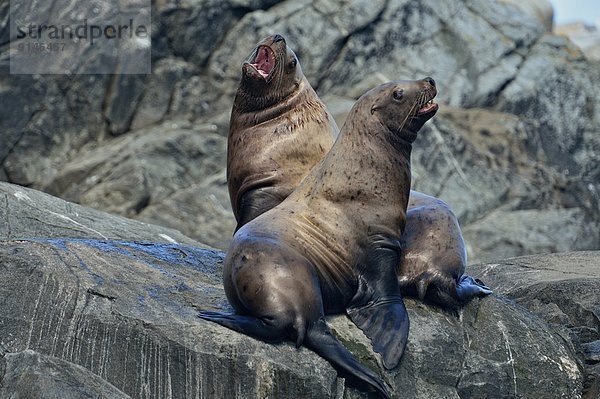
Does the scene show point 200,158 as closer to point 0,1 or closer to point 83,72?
point 83,72

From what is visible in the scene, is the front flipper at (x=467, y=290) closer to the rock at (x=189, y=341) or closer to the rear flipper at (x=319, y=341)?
the rock at (x=189, y=341)

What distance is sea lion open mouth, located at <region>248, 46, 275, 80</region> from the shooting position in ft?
29.2

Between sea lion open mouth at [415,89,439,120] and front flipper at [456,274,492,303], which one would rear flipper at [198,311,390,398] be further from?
sea lion open mouth at [415,89,439,120]

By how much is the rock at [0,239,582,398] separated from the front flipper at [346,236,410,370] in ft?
0.29

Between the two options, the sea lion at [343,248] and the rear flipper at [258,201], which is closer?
the sea lion at [343,248]

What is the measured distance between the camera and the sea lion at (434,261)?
24.3ft

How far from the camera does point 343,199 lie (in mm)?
7277

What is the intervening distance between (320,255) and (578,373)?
184 cm

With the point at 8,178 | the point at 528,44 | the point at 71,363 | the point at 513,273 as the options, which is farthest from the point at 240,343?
the point at 528,44

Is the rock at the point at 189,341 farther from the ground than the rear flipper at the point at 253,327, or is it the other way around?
the rear flipper at the point at 253,327

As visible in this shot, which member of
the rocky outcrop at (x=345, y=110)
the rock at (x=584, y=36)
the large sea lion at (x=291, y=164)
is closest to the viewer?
the large sea lion at (x=291, y=164)

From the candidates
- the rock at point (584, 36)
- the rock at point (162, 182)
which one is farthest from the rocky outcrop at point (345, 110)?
the rock at point (584, 36)

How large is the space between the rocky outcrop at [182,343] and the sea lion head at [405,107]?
1140mm

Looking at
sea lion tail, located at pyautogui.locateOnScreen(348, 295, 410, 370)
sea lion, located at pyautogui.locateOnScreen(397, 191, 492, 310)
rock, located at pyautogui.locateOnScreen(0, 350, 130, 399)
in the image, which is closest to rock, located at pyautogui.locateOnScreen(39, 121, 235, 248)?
sea lion, located at pyautogui.locateOnScreen(397, 191, 492, 310)
